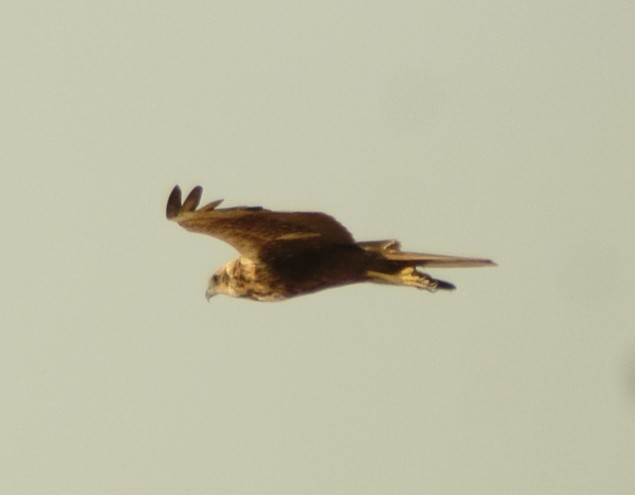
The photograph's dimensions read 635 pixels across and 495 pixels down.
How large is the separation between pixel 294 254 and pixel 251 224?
67 cm

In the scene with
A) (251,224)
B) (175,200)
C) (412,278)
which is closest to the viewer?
(175,200)

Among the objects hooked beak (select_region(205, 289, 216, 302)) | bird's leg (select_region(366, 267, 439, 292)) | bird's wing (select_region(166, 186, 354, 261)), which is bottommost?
hooked beak (select_region(205, 289, 216, 302))

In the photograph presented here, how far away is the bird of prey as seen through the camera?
12.7 metres

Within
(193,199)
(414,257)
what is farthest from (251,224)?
(414,257)

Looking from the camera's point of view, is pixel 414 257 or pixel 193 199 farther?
pixel 414 257

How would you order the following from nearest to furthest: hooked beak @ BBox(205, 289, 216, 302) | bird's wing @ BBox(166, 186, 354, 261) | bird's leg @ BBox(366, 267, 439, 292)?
Answer: bird's wing @ BBox(166, 186, 354, 261) → bird's leg @ BBox(366, 267, 439, 292) → hooked beak @ BBox(205, 289, 216, 302)

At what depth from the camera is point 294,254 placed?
1350 cm

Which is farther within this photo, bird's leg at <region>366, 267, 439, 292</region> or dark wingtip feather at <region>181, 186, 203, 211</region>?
bird's leg at <region>366, 267, 439, 292</region>

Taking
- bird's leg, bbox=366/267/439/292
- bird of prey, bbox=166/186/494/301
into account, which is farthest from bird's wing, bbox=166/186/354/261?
bird's leg, bbox=366/267/439/292

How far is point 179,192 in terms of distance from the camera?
12688 millimetres

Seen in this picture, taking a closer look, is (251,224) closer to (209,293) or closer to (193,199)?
(193,199)

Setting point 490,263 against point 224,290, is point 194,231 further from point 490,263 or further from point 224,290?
point 490,263

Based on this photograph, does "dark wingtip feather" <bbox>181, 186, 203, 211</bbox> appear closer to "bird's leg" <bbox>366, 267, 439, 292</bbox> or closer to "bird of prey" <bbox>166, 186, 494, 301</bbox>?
"bird of prey" <bbox>166, 186, 494, 301</bbox>

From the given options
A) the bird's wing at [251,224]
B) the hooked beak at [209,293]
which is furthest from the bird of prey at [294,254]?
the hooked beak at [209,293]
